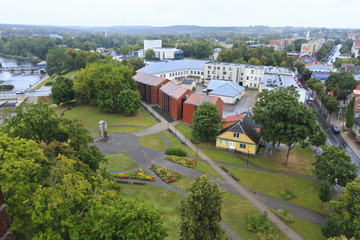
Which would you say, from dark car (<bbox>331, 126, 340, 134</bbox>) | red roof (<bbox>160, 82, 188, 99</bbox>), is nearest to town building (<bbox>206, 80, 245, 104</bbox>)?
red roof (<bbox>160, 82, 188, 99</bbox>)

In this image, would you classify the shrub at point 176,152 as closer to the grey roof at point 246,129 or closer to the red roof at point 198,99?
the grey roof at point 246,129

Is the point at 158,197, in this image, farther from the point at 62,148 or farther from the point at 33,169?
the point at 33,169

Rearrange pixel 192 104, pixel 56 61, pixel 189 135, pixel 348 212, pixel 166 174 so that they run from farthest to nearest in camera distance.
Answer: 1. pixel 56 61
2. pixel 192 104
3. pixel 189 135
4. pixel 166 174
5. pixel 348 212

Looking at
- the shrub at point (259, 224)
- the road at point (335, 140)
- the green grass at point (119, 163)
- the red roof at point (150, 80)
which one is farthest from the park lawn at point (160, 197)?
the red roof at point (150, 80)

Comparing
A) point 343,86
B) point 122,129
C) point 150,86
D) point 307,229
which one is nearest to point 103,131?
point 122,129

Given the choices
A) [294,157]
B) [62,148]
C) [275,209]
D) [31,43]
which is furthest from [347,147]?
[31,43]

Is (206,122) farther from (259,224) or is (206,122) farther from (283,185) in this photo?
(259,224)

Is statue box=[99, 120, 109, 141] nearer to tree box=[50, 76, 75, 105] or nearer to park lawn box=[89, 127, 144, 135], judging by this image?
park lawn box=[89, 127, 144, 135]

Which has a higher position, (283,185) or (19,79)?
(283,185)

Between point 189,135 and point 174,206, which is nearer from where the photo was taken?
point 174,206
